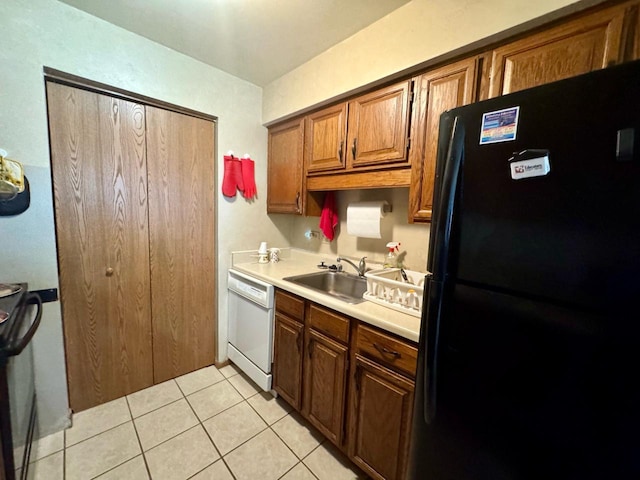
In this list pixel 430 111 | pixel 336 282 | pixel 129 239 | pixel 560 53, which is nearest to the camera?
pixel 560 53

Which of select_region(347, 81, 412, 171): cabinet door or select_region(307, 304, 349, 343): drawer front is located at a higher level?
select_region(347, 81, 412, 171): cabinet door

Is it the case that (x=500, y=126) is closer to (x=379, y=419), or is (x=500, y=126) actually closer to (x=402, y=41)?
(x=402, y=41)

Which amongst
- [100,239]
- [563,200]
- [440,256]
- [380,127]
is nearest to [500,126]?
[563,200]

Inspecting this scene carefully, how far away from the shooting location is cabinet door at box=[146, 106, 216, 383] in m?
1.81

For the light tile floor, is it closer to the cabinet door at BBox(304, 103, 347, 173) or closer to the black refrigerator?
the black refrigerator

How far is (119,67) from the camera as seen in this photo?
155cm

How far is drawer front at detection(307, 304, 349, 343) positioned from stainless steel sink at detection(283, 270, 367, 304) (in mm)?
354

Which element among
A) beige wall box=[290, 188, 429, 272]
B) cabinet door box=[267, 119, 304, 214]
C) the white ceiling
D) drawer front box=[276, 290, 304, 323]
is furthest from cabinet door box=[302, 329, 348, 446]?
the white ceiling

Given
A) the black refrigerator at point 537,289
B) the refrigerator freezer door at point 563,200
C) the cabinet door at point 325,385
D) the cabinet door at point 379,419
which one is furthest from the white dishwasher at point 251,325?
the refrigerator freezer door at point 563,200

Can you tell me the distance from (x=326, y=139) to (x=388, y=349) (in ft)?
4.44

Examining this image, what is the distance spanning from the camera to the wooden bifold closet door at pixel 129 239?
153 centimetres

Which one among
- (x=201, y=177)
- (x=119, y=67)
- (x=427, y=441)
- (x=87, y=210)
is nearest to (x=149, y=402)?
(x=87, y=210)

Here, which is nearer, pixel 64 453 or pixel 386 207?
pixel 64 453

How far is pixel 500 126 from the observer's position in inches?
26.2
